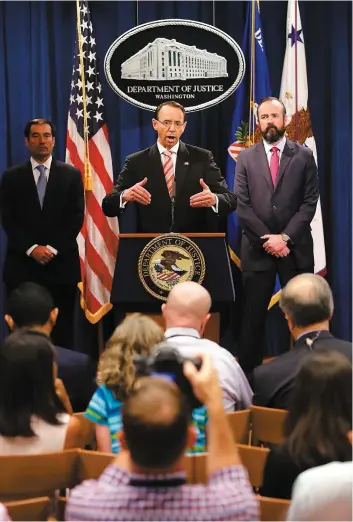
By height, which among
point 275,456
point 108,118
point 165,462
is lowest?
point 275,456

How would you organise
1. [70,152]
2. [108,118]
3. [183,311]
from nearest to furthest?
1. [183,311]
2. [70,152]
3. [108,118]

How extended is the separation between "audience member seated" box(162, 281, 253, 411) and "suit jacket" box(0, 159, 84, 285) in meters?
2.24

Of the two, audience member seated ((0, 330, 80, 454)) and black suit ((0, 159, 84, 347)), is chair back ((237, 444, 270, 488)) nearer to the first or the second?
audience member seated ((0, 330, 80, 454))

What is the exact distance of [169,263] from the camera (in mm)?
5203

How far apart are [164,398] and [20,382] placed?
105 centimetres

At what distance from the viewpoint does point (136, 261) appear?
5238mm

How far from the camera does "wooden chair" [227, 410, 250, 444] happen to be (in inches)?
108

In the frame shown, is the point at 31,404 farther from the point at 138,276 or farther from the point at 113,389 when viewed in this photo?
the point at 138,276

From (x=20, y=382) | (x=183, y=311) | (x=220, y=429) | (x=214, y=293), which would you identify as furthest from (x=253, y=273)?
(x=220, y=429)

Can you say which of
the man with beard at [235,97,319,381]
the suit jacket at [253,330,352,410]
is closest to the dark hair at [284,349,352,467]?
the suit jacket at [253,330,352,410]

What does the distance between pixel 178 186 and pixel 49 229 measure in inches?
37.1

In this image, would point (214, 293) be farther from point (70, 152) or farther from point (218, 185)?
point (70, 152)

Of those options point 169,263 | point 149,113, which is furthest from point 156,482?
point 149,113

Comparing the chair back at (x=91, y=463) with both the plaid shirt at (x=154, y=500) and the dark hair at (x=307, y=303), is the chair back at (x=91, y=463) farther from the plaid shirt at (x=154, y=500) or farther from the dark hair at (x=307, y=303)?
the dark hair at (x=307, y=303)
